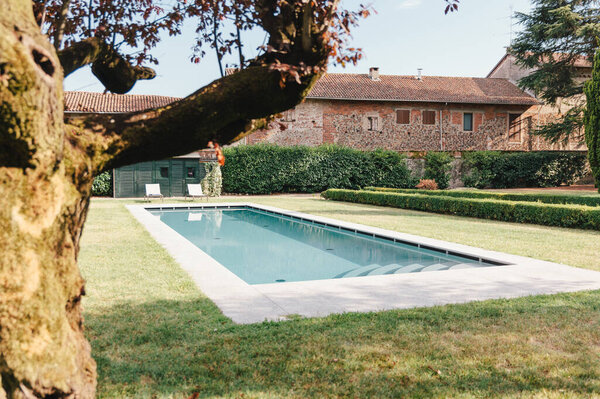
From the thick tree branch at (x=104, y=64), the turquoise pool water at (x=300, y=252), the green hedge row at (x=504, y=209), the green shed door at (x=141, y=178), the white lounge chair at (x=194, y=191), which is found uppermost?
the thick tree branch at (x=104, y=64)

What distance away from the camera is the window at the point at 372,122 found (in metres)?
31.6

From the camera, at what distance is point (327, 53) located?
2562 mm

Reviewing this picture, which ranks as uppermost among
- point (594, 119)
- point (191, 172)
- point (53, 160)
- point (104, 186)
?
point (594, 119)

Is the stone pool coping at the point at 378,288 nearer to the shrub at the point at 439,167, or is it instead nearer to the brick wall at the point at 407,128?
the shrub at the point at 439,167

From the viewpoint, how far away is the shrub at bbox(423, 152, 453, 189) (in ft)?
95.2

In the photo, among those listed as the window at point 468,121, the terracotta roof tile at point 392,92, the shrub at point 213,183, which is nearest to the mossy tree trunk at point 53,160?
the shrub at point 213,183

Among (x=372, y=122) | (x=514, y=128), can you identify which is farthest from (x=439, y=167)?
(x=514, y=128)

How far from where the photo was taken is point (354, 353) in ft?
12.4

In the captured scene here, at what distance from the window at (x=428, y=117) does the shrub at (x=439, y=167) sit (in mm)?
4074

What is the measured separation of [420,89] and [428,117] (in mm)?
2026

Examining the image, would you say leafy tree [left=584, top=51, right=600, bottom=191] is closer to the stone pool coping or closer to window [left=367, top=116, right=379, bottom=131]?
the stone pool coping

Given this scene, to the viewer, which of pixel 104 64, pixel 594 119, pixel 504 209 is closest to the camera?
pixel 104 64

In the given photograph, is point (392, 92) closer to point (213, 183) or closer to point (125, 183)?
point (213, 183)

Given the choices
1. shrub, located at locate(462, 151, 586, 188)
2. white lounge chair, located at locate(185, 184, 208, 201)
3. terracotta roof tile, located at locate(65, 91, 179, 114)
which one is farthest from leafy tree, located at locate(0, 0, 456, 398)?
shrub, located at locate(462, 151, 586, 188)
